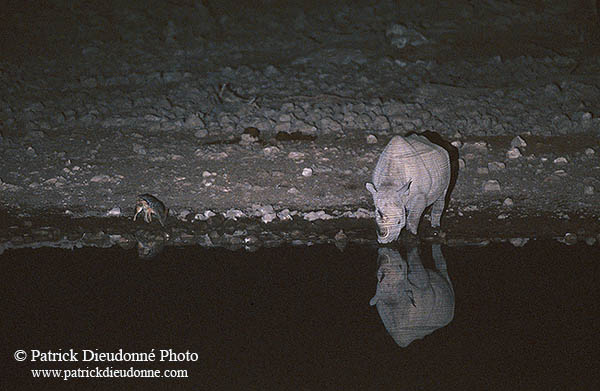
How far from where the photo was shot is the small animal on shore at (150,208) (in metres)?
5.46

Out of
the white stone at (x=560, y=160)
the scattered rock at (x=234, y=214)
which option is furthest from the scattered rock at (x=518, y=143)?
the scattered rock at (x=234, y=214)

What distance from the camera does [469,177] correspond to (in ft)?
19.8

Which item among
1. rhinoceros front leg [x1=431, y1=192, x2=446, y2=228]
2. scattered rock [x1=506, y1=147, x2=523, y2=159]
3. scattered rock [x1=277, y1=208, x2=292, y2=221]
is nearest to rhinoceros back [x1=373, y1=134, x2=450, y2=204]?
rhinoceros front leg [x1=431, y1=192, x2=446, y2=228]

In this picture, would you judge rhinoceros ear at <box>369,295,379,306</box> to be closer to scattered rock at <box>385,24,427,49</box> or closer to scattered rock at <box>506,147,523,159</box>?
scattered rock at <box>506,147,523,159</box>

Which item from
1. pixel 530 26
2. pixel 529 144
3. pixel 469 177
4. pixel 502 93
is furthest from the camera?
pixel 530 26

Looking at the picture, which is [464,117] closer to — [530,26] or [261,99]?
[261,99]

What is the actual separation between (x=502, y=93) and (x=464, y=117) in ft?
2.71

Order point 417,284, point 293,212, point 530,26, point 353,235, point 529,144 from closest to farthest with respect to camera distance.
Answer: point 417,284 < point 353,235 < point 293,212 < point 529,144 < point 530,26

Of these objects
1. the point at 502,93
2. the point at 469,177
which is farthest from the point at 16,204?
the point at 502,93

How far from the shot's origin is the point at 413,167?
15.7 feet

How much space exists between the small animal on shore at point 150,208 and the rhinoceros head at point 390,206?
1.75 m

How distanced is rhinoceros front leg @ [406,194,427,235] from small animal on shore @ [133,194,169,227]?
1.93 m

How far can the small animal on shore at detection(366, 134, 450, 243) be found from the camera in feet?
15.6

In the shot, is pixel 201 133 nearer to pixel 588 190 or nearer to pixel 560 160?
pixel 560 160
